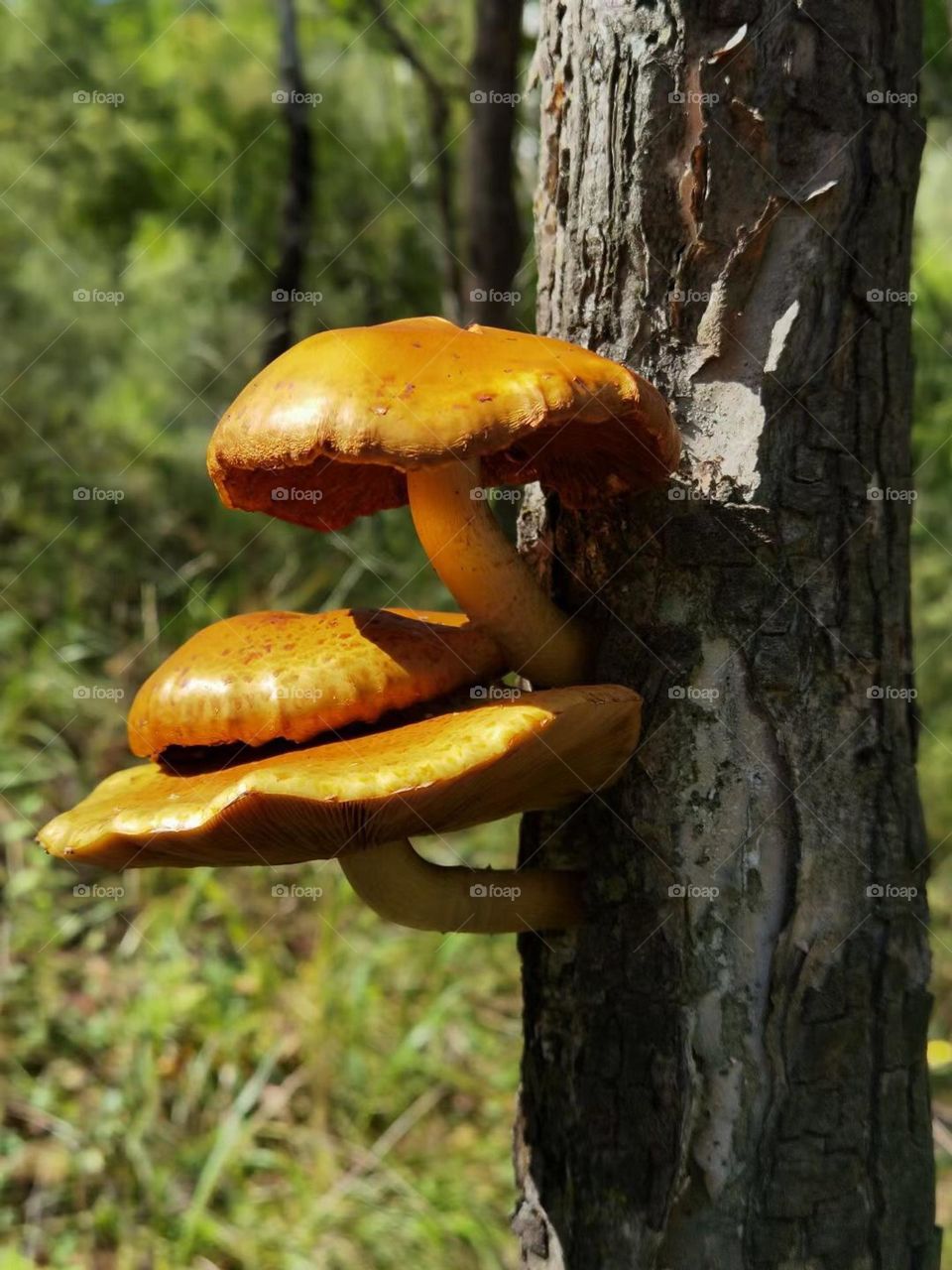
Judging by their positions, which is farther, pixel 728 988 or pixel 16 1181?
pixel 16 1181

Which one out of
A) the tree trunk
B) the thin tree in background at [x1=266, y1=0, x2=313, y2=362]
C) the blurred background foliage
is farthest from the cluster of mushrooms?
the thin tree in background at [x1=266, y1=0, x2=313, y2=362]

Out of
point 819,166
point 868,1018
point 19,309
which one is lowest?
point 868,1018

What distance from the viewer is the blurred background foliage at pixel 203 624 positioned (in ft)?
11.8

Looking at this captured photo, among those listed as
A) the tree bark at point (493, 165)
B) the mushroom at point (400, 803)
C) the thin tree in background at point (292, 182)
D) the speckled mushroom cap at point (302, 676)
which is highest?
the thin tree in background at point (292, 182)

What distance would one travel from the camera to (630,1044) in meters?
1.69

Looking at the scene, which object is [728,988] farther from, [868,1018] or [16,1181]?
[16,1181]

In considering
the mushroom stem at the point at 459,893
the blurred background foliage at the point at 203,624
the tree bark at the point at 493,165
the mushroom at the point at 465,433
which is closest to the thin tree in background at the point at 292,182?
the blurred background foliage at the point at 203,624

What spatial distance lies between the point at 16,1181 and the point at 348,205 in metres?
8.40

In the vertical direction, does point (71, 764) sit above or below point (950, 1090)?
above

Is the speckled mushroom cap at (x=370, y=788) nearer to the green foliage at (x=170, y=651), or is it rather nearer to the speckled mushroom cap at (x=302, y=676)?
the speckled mushroom cap at (x=302, y=676)

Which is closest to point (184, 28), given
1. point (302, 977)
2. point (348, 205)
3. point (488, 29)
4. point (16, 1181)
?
point (348, 205)

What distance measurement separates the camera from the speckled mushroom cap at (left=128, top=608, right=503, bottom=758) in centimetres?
152

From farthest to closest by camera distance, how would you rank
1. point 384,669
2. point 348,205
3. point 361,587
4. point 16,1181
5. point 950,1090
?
point 348,205 < point 361,587 < point 950,1090 < point 16,1181 < point 384,669

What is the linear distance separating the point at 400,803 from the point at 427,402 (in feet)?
1.72
